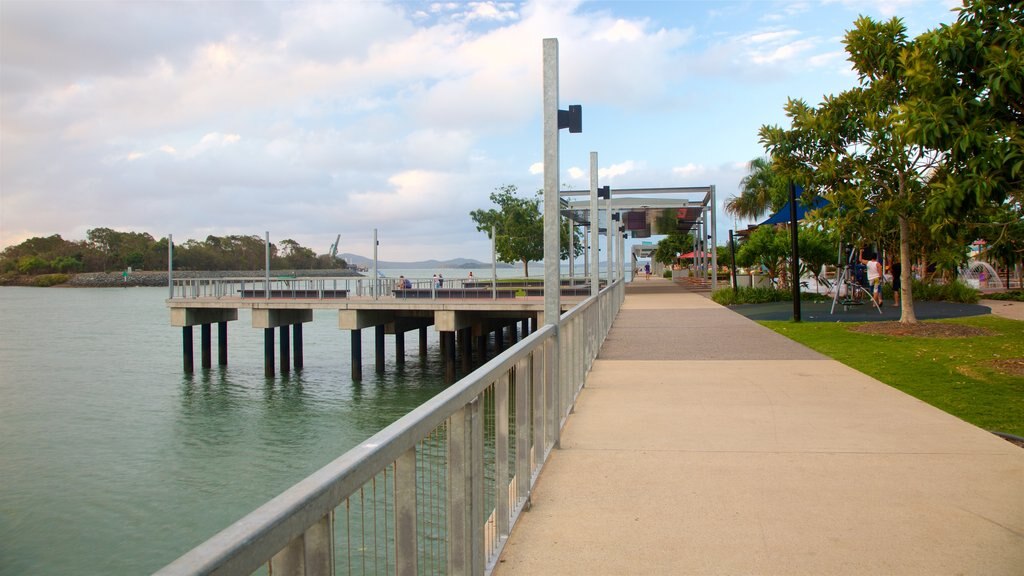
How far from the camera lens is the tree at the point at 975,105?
915 centimetres

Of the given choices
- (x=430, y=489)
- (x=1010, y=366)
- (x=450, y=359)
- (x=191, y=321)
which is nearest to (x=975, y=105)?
(x=1010, y=366)

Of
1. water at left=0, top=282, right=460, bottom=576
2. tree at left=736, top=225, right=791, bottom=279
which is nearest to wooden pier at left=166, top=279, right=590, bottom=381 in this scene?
water at left=0, top=282, right=460, bottom=576

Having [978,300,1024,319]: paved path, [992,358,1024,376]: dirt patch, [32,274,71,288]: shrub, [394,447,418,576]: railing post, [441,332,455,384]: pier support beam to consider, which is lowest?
[441,332,455,384]: pier support beam

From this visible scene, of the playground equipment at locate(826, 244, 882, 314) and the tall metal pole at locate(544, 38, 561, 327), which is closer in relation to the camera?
the tall metal pole at locate(544, 38, 561, 327)

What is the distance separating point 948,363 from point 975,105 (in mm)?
3567

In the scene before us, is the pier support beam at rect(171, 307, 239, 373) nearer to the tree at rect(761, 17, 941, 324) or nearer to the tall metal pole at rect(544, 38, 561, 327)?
the tree at rect(761, 17, 941, 324)

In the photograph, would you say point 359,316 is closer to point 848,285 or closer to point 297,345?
point 297,345

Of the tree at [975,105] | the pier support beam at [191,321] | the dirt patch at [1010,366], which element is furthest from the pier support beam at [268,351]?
the dirt patch at [1010,366]

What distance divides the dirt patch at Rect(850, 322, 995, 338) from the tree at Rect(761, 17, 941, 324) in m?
0.41

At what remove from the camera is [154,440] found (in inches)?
742

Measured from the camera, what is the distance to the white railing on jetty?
5.13ft

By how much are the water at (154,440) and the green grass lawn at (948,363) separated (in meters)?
9.45

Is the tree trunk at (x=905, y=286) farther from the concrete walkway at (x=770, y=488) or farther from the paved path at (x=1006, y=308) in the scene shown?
the concrete walkway at (x=770, y=488)

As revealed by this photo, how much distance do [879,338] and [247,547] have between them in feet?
48.3
